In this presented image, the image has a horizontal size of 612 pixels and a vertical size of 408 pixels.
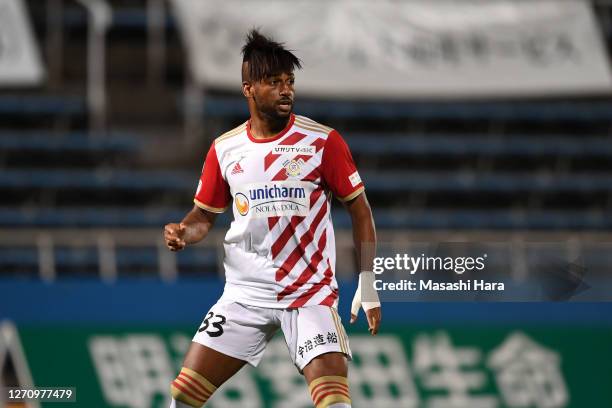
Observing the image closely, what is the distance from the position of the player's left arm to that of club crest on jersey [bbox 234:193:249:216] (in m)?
0.41

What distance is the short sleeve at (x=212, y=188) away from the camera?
16.0 feet

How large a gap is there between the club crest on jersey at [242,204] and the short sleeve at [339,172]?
338mm

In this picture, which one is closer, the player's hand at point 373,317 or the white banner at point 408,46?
the player's hand at point 373,317

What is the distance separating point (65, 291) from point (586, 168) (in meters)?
7.65

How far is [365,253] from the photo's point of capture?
4.62 meters

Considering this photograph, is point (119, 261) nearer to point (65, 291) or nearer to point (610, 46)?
point (65, 291)

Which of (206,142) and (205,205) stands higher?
(205,205)

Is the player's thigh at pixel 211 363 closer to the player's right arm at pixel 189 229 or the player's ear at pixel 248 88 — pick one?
the player's right arm at pixel 189 229

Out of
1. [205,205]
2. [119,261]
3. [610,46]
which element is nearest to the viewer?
[205,205]

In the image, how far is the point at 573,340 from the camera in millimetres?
8672

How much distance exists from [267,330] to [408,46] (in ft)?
31.3

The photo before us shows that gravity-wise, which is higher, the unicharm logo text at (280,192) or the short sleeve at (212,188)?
the unicharm logo text at (280,192)

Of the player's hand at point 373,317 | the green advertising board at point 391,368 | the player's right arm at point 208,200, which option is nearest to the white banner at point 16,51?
the green advertising board at point 391,368

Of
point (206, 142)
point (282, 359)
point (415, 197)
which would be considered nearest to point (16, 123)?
point (206, 142)
